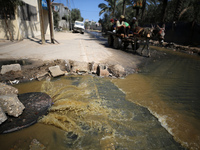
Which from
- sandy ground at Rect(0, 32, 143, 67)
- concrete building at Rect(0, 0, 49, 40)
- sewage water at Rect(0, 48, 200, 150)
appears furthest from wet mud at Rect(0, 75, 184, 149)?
concrete building at Rect(0, 0, 49, 40)

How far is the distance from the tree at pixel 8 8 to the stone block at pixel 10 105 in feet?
34.8

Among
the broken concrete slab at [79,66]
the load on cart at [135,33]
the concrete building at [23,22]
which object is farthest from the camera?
the concrete building at [23,22]

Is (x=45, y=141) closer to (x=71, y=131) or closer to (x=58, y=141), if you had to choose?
(x=58, y=141)

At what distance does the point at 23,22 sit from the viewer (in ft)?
38.6

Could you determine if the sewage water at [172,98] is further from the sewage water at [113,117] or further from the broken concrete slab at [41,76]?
the broken concrete slab at [41,76]

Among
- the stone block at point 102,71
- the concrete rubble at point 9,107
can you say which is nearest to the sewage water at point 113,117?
the concrete rubble at point 9,107

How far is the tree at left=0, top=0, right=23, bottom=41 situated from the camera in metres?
9.32

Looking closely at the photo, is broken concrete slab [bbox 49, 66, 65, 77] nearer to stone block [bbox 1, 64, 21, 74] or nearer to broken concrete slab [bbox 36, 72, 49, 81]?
broken concrete slab [bbox 36, 72, 49, 81]

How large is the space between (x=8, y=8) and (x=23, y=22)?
183cm

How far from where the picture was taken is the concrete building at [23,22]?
10.6m

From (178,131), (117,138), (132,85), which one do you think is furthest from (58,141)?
(132,85)

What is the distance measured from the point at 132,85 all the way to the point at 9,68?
4.44 meters

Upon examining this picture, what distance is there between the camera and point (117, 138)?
7.06ft

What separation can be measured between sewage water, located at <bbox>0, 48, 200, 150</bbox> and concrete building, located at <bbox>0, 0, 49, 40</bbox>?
977 cm
